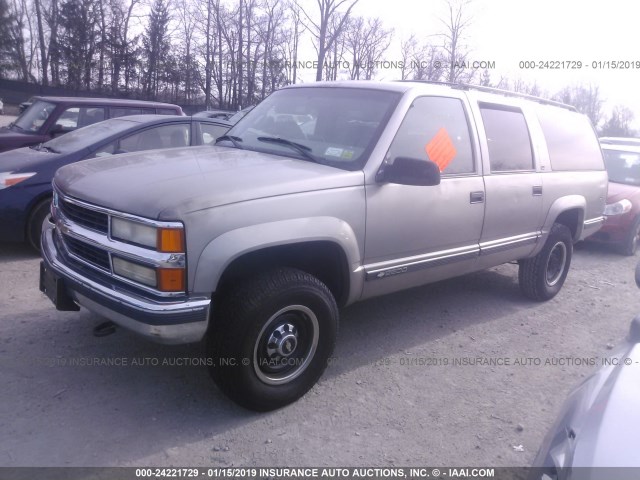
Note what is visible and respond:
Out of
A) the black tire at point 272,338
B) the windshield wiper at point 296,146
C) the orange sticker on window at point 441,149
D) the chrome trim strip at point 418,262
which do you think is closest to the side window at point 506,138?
the orange sticker on window at point 441,149

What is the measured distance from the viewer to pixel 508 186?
4.71 m

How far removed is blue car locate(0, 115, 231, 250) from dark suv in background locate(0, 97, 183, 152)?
3.30 feet

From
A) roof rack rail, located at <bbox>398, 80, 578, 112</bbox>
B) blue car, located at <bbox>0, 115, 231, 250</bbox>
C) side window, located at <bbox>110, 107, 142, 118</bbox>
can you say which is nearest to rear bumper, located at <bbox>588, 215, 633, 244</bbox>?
roof rack rail, located at <bbox>398, 80, 578, 112</bbox>

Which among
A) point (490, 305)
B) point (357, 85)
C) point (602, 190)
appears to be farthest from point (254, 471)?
point (602, 190)

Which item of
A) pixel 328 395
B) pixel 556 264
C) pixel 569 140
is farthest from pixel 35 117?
pixel 556 264

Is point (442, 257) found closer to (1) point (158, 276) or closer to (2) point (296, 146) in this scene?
(2) point (296, 146)

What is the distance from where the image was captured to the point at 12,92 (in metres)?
37.2

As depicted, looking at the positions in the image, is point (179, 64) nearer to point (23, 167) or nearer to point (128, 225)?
point (23, 167)

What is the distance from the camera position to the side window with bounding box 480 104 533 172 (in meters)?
4.69

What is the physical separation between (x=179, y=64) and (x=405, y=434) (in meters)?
39.0

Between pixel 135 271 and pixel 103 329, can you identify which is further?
pixel 103 329

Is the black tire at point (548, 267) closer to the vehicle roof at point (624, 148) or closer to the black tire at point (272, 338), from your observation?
the black tire at point (272, 338)

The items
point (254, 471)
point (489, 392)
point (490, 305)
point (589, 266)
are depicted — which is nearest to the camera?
point (254, 471)

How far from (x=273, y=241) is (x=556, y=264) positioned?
13.2 feet
